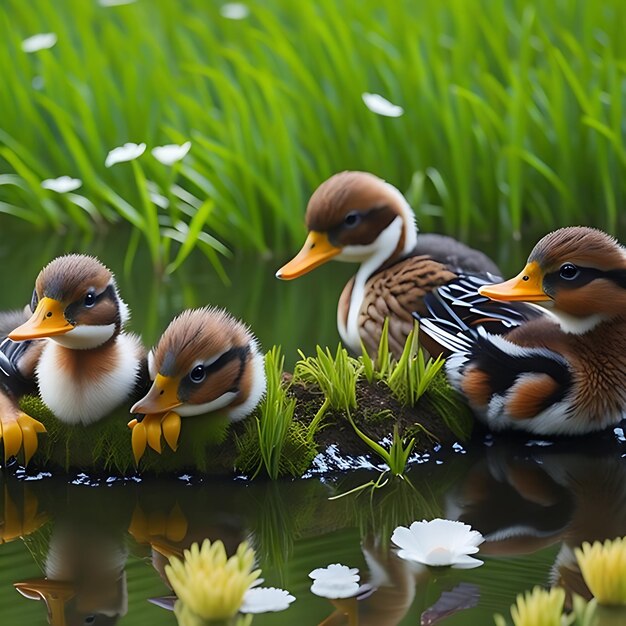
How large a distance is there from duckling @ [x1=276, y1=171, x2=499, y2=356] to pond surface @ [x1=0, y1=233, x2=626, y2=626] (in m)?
0.64

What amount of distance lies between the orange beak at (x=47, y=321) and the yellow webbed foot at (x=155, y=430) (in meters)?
0.30

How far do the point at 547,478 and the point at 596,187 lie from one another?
271 cm

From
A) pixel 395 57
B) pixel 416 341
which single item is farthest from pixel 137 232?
pixel 416 341

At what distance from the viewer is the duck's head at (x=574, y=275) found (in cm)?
364

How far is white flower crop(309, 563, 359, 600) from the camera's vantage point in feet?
9.18

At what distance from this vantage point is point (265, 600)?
272cm

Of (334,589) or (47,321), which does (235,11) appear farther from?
(334,589)

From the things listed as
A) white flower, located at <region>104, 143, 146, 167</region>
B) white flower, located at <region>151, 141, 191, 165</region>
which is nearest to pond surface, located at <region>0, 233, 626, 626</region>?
white flower, located at <region>104, 143, 146, 167</region>

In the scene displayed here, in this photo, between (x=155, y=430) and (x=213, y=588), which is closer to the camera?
(x=213, y=588)

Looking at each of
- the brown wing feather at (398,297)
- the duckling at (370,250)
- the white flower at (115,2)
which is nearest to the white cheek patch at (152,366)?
the duckling at (370,250)

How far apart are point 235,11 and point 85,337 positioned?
4212 millimetres

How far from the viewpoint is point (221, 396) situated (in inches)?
135

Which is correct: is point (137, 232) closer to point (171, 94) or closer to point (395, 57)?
point (171, 94)

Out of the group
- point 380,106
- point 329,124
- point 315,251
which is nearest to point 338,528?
point 315,251
